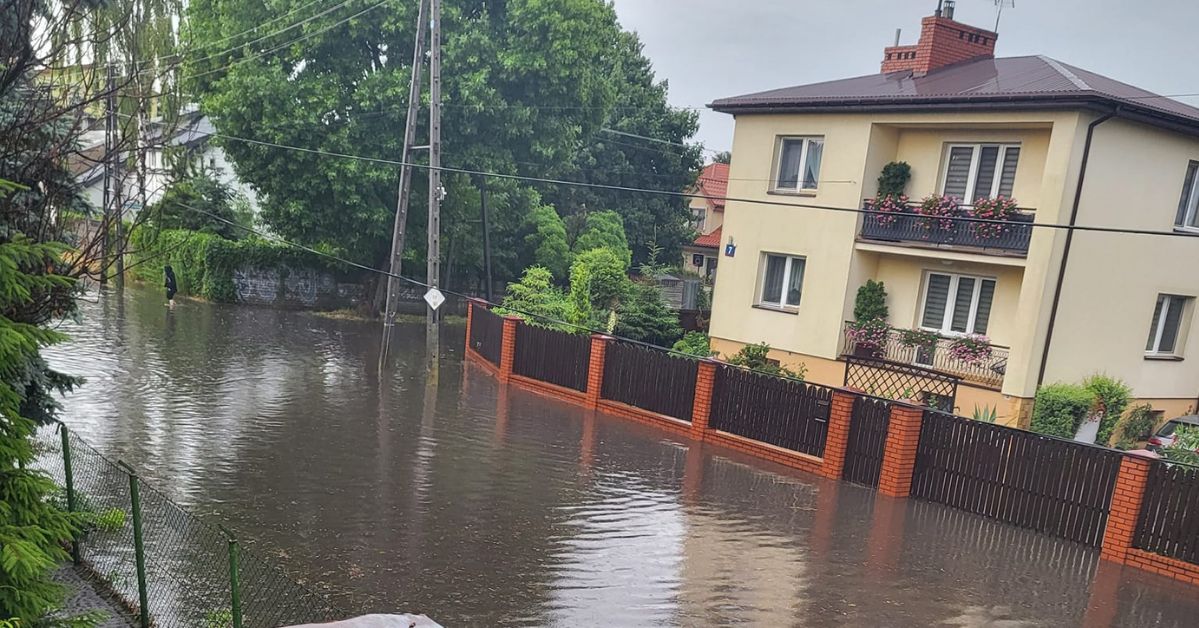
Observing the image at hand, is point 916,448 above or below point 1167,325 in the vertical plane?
below

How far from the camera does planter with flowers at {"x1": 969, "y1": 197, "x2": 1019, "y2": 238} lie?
17000mm

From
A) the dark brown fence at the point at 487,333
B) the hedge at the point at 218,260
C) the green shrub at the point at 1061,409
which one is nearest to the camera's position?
the green shrub at the point at 1061,409

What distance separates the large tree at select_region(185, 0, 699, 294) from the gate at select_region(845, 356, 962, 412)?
14.2m

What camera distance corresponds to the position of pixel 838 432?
13945mm

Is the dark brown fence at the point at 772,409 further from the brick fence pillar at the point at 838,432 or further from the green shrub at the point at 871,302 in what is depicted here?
the green shrub at the point at 871,302

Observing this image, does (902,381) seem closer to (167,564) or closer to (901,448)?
(901,448)

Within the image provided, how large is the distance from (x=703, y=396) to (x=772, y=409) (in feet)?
4.93

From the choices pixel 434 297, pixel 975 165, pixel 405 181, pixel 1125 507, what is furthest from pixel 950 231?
pixel 405 181

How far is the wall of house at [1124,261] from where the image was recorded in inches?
668

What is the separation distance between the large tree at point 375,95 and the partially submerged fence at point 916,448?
1175 centimetres

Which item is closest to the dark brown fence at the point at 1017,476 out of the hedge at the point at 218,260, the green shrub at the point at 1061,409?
the green shrub at the point at 1061,409

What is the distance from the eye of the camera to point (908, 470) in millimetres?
13227

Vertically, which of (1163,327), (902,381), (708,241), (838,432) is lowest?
(838,432)

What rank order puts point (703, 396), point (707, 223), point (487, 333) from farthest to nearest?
point (707, 223)
point (487, 333)
point (703, 396)
